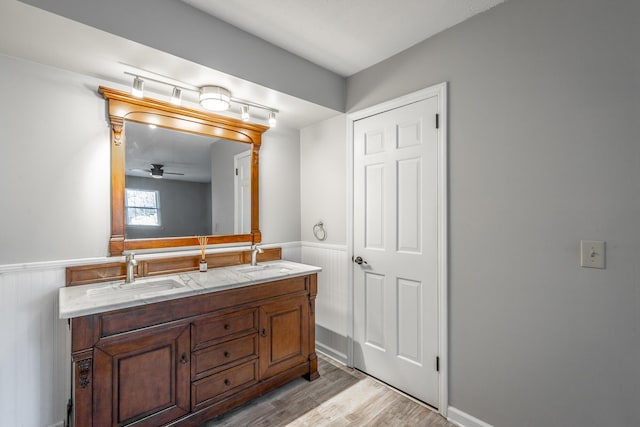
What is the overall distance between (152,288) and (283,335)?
95 cm

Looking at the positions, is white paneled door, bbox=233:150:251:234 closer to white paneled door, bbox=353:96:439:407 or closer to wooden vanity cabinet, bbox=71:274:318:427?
wooden vanity cabinet, bbox=71:274:318:427

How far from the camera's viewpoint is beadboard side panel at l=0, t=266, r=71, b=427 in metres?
1.62

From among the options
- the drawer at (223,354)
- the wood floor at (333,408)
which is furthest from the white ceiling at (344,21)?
the wood floor at (333,408)

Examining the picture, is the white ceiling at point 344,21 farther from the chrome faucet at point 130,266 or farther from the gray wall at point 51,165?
the chrome faucet at point 130,266

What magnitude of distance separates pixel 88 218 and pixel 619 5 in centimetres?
301

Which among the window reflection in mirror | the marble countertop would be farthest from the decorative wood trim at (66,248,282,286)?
the window reflection in mirror

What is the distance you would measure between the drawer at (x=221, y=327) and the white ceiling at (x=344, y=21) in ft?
6.02

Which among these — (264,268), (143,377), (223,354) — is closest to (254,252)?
(264,268)

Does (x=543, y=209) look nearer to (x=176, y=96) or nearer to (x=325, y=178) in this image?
(x=325, y=178)

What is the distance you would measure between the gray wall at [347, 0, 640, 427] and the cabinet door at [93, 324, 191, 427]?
1662 millimetres

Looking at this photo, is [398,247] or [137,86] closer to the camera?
[137,86]

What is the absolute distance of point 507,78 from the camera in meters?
1.67

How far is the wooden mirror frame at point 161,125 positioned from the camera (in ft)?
6.48

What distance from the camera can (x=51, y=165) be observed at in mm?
1774
